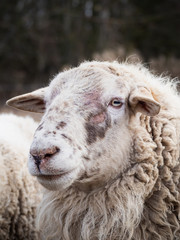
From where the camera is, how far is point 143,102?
140 inches

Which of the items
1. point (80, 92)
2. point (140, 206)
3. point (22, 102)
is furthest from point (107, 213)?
point (22, 102)

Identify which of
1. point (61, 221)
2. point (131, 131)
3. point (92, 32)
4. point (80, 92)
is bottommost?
point (61, 221)

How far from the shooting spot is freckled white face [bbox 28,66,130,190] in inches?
124

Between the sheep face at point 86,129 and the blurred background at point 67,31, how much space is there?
1361cm

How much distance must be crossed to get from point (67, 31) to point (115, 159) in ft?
52.0

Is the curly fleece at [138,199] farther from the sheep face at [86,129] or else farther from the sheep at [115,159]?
the sheep face at [86,129]

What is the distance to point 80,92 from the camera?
11.7 feet

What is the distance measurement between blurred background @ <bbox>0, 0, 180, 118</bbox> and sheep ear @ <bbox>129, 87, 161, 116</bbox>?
44.9 feet

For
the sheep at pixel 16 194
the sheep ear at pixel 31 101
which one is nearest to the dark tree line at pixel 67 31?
the sheep at pixel 16 194

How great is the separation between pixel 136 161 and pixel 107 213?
50 cm

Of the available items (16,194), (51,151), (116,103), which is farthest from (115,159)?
(16,194)

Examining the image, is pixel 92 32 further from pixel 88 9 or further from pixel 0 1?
pixel 0 1

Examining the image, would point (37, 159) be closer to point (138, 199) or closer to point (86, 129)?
point (86, 129)

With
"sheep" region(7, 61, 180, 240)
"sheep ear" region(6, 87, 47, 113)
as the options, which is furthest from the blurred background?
"sheep" region(7, 61, 180, 240)
